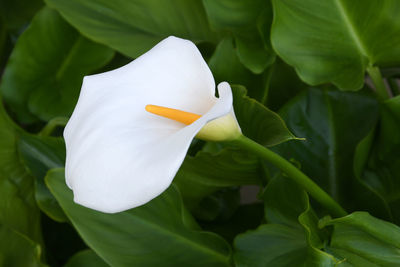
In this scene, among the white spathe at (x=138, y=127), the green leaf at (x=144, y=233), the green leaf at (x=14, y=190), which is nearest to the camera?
the white spathe at (x=138, y=127)

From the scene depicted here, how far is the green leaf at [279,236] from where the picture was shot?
54 centimetres

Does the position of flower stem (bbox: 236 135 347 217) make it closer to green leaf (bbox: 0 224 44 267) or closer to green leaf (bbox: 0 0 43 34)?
green leaf (bbox: 0 224 44 267)

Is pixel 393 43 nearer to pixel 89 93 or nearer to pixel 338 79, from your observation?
pixel 338 79

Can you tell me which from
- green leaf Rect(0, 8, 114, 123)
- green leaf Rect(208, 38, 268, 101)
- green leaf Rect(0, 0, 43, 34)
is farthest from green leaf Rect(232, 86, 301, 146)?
green leaf Rect(0, 0, 43, 34)

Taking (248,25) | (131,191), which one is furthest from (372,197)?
(131,191)

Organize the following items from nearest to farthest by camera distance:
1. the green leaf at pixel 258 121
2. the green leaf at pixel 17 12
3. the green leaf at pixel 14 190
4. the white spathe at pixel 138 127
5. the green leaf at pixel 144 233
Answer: the white spathe at pixel 138 127 → the green leaf at pixel 258 121 → the green leaf at pixel 144 233 → the green leaf at pixel 14 190 → the green leaf at pixel 17 12

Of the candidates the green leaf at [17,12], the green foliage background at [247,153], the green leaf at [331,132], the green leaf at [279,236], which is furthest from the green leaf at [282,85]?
the green leaf at [17,12]

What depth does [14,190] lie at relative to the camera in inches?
26.4

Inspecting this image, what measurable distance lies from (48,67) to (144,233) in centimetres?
39

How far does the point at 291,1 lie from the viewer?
0.56m

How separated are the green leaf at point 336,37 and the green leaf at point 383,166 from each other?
55 millimetres

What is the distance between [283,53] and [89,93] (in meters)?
0.26

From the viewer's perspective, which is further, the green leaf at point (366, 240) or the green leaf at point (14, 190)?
the green leaf at point (14, 190)

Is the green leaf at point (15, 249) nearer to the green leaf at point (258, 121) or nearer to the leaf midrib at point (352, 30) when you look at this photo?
the green leaf at point (258, 121)
